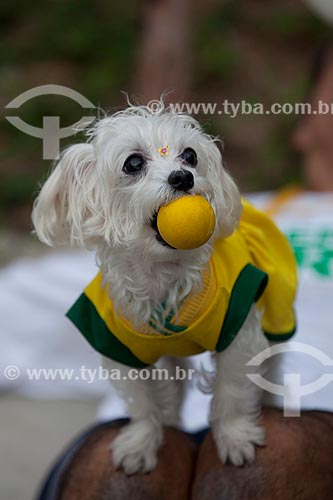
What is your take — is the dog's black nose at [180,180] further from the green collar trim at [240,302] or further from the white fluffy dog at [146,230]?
the green collar trim at [240,302]

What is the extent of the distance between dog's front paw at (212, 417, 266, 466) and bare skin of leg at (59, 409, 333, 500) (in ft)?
0.04

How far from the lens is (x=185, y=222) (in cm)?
92

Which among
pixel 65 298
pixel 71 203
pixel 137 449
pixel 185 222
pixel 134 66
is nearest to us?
pixel 185 222

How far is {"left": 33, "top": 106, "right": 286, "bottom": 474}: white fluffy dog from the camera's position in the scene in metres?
0.99

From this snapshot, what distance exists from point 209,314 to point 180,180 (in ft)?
0.74

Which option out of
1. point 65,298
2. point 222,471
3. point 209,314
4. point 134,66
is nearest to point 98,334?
point 209,314

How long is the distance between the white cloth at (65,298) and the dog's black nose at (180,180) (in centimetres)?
108

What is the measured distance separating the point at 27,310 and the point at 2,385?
0.80ft

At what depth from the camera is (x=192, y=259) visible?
1.07m

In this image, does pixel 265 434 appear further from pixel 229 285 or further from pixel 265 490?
pixel 229 285

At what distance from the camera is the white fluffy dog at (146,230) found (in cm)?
99

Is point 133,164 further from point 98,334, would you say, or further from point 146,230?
point 98,334

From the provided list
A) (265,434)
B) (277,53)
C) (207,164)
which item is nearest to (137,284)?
(207,164)

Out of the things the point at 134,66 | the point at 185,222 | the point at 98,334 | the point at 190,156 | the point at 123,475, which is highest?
the point at 134,66
